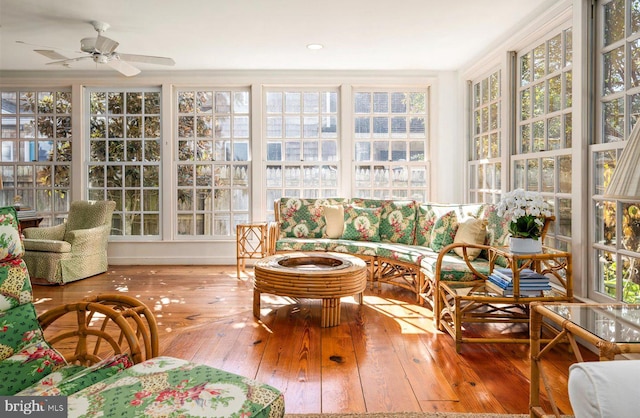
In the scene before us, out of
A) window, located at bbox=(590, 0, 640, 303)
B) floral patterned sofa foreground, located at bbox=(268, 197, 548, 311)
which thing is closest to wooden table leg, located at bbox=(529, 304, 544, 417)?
window, located at bbox=(590, 0, 640, 303)

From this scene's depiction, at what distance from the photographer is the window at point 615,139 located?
2.75 meters

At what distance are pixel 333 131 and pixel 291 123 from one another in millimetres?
581

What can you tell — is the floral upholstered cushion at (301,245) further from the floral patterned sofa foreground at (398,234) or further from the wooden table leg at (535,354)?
the wooden table leg at (535,354)

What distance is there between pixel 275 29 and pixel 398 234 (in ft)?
8.34

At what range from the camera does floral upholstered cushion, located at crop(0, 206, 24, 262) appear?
62.9 inches

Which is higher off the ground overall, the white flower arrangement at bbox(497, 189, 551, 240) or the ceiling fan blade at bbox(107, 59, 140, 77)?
the ceiling fan blade at bbox(107, 59, 140, 77)

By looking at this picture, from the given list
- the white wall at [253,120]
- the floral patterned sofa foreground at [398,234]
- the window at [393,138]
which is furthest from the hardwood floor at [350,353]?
the window at [393,138]

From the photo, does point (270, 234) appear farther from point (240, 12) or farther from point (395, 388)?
point (395, 388)

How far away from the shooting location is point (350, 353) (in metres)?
2.90

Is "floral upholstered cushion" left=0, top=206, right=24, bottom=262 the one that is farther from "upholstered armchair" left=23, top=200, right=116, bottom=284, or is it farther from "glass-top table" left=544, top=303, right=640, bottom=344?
"upholstered armchair" left=23, top=200, right=116, bottom=284

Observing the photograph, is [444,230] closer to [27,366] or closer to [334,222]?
[334,222]

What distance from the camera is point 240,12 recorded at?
386 centimetres

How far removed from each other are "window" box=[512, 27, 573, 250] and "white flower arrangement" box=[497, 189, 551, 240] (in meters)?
0.58

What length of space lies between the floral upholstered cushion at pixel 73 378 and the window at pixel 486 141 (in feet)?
13.5
